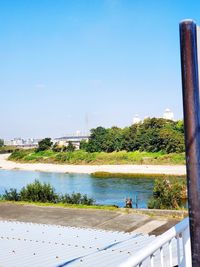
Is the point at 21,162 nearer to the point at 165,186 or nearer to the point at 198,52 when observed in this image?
the point at 165,186

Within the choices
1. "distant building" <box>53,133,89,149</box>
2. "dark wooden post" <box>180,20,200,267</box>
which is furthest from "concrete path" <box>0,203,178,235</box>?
"distant building" <box>53,133,89,149</box>

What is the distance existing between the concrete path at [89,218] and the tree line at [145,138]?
41317 millimetres

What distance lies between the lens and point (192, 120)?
6.21 feet

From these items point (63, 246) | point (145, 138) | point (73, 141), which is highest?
point (73, 141)

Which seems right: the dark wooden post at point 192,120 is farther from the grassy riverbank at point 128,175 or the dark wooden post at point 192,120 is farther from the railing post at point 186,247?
the grassy riverbank at point 128,175

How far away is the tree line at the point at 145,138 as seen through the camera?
5579cm

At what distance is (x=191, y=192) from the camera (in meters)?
1.89

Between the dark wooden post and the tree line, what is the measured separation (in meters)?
51.3

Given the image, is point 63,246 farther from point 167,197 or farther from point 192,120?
point 167,197

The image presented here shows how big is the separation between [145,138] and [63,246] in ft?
178

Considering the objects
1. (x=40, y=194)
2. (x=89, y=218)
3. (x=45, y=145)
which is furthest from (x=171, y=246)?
(x=45, y=145)

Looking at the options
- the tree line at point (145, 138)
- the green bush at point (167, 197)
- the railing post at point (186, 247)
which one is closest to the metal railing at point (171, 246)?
the railing post at point (186, 247)

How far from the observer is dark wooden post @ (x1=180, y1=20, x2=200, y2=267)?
188cm

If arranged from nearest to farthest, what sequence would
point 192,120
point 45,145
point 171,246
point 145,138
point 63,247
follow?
point 192,120 < point 171,246 < point 63,247 < point 145,138 < point 45,145
